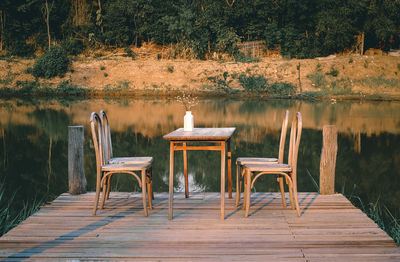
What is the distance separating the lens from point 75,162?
4910 millimetres

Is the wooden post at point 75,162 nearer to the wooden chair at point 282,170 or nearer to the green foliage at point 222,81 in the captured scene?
the wooden chair at point 282,170

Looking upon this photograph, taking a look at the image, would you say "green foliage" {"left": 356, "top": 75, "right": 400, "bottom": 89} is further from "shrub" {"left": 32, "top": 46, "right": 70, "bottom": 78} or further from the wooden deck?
the wooden deck

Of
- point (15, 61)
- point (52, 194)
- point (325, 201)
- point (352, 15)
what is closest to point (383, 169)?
point (325, 201)

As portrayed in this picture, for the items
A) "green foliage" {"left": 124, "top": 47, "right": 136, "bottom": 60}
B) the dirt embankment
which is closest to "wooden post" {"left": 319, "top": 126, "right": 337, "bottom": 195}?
the dirt embankment

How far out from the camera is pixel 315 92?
2569 cm

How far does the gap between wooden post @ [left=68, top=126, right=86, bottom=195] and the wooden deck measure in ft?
→ 1.25

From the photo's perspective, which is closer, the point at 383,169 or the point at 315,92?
the point at 383,169

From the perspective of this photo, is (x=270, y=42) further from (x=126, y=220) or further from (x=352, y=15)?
(x=126, y=220)

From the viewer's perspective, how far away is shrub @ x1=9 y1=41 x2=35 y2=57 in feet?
102

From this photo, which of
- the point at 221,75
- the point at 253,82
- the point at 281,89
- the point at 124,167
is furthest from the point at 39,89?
the point at 124,167

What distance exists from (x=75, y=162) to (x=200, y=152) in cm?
633

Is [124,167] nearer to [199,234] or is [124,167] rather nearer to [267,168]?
[199,234]

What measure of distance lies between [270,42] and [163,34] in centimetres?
827

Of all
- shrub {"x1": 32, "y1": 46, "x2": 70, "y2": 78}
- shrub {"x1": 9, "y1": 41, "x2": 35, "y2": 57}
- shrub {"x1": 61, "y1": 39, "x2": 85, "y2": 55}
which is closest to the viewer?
shrub {"x1": 32, "y1": 46, "x2": 70, "y2": 78}
